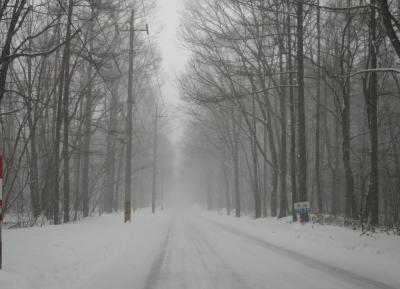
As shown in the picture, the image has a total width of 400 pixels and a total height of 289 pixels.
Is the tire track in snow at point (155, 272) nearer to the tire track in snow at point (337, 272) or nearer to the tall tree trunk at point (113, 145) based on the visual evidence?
the tire track in snow at point (337, 272)

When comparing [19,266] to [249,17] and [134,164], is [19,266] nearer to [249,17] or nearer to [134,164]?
[249,17]

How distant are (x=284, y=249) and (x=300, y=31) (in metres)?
9.10

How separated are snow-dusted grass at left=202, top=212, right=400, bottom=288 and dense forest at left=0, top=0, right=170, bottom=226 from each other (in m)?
8.37

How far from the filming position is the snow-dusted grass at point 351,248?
716 cm

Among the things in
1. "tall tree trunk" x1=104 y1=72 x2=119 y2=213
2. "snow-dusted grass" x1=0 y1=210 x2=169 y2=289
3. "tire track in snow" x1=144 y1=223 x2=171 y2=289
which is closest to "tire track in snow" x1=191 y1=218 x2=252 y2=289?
"tire track in snow" x1=144 y1=223 x2=171 y2=289

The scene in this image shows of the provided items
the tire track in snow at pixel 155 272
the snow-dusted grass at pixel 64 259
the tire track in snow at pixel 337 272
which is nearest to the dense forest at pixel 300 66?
the tire track in snow at pixel 337 272

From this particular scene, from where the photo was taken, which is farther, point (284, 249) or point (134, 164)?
point (134, 164)

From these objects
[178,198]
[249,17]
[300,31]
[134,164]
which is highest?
[249,17]

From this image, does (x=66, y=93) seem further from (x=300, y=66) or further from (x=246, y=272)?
(x=246, y=272)

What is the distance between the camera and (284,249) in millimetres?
10273

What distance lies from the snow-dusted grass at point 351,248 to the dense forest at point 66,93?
8.37 metres

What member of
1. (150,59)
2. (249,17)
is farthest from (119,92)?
(249,17)

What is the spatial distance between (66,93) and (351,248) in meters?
12.5

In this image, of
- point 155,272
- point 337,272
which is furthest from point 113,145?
point 337,272
